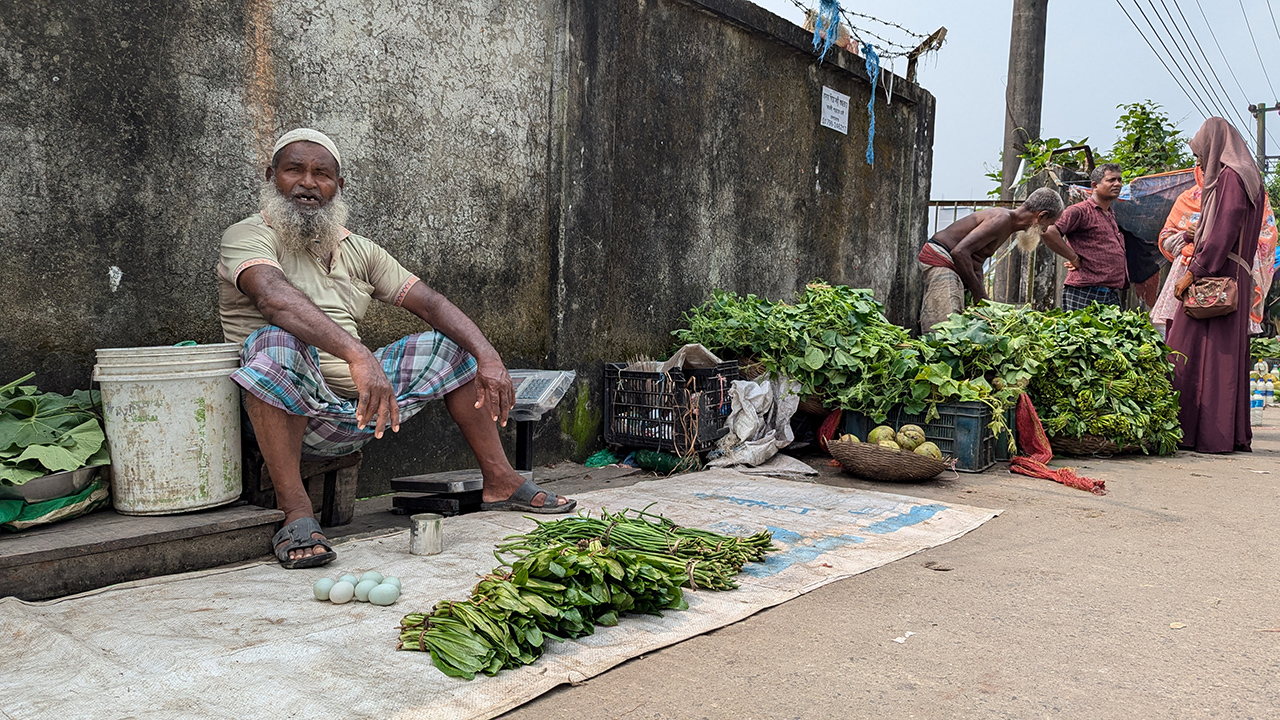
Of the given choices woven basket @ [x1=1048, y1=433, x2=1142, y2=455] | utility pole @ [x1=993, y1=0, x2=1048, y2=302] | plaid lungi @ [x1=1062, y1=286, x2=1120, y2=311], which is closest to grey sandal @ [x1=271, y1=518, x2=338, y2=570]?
woven basket @ [x1=1048, y1=433, x2=1142, y2=455]

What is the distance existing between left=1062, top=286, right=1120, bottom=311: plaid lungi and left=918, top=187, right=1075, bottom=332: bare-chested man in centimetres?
37

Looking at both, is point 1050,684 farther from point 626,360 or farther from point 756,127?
point 756,127

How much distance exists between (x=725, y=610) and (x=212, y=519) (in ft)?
6.10

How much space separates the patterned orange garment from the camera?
24.1 feet

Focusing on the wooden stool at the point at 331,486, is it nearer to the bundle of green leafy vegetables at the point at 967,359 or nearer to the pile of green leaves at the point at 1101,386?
the bundle of green leafy vegetables at the point at 967,359

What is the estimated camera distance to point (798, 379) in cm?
598

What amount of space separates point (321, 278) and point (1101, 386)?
17.6 feet

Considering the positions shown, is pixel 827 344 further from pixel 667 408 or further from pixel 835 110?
pixel 835 110

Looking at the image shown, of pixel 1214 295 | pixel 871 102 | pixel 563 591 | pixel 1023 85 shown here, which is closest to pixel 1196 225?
pixel 1214 295

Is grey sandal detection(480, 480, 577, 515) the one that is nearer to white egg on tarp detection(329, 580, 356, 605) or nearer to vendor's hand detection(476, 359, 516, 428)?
vendor's hand detection(476, 359, 516, 428)

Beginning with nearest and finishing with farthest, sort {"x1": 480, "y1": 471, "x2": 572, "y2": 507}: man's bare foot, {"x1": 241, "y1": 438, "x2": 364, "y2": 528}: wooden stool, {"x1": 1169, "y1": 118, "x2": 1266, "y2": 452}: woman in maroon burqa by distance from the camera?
{"x1": 241, "y1": 438, "x2": 364, "y2": 528}: wooden stool → {"x1": 480, "y1": 471, "x2": 572, "y2": 507}: man's bare foot → {"x1": 1169, "y1": 118, "x2": 1266, "y2": 452}: woman in maroon burqa

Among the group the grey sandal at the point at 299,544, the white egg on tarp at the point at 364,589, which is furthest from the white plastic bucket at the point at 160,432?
the white egg on tarp at the point at 364,589

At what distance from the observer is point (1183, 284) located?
22.7ft

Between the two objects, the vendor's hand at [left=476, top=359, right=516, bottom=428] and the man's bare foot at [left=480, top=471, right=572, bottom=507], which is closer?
the vendor's hand at [left=476, top=359, right=516, bottom=428]
